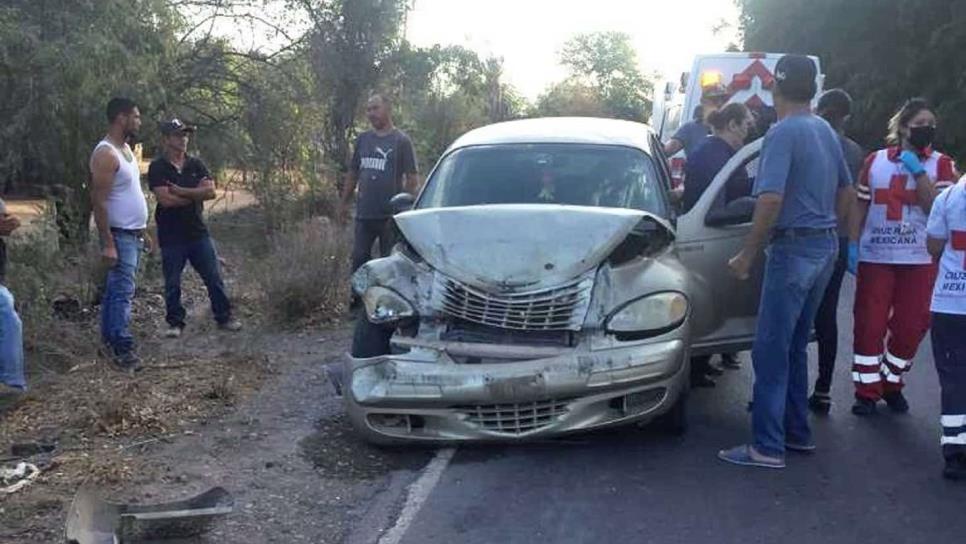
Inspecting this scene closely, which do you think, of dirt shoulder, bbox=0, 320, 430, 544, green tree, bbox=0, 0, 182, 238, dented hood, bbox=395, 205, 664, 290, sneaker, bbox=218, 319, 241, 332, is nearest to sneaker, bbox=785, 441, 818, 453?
dented hood, bbox=395, 205, 664, 290

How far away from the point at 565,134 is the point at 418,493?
3.03 m

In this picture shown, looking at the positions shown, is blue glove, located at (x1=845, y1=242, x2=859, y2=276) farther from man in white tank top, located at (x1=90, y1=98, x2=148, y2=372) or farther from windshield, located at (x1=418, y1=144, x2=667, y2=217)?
man in white tank top, located at (x1=90, y1=98, x2=148, y2=372)

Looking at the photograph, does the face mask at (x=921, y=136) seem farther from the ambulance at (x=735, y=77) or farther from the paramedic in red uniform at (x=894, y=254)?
the ambulance at (x=735, y=77)

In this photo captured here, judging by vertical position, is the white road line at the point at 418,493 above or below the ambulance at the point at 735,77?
below

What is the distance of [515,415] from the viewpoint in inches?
236

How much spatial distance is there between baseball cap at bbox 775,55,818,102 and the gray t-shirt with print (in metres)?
4.68

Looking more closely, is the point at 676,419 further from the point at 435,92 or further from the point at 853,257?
the point at 435,92

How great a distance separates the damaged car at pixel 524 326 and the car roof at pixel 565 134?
3.86 ft

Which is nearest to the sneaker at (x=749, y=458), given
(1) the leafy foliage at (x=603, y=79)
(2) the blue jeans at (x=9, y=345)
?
(2) the blue jeans at (x=9, y=345)

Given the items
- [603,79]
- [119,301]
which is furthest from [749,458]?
[603,79]

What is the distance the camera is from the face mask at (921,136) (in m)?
6.65

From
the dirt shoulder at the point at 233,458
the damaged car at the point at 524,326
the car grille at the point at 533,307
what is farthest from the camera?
the car grille at the point at 533,307

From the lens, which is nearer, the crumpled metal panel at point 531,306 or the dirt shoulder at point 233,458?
the dirt shoulder at point 233,458

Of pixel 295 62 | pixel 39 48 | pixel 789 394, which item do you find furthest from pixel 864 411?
pixel 295 62
